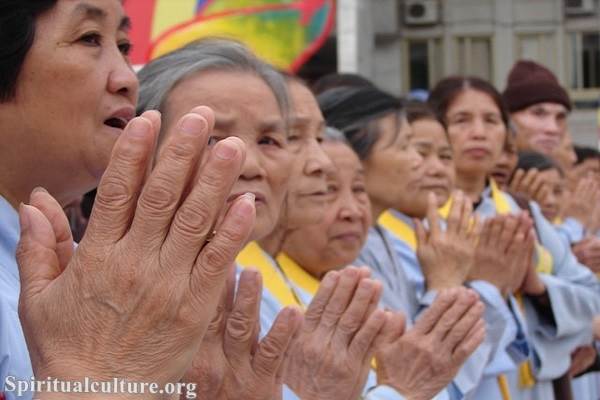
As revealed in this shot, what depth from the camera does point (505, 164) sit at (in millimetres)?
4207

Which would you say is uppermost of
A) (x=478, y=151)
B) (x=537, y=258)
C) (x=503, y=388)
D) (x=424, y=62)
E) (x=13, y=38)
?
(x=13, y=38)

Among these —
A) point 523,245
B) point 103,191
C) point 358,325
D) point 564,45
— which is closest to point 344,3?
point 564,45

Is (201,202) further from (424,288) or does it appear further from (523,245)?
(523,245)

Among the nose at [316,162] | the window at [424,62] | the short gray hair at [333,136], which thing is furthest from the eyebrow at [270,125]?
the window at [424,62]

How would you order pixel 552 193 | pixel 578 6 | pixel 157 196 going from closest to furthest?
pixel 157 196, pixel 552 193, pixel 578 6

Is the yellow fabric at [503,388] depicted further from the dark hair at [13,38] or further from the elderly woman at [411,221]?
the dark hair at [13,38]

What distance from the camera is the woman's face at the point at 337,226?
2332 millimetres

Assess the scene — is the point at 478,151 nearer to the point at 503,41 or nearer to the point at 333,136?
the point at 333,136

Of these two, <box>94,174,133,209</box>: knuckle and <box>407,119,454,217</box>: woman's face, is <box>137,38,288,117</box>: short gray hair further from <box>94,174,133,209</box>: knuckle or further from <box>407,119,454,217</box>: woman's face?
<box>407,119,454,217</box>: woman's face

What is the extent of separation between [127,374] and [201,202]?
7.2 inches

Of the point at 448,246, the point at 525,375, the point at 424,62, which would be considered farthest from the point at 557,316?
the point at 424,62

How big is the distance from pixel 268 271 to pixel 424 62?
14546 millimetres

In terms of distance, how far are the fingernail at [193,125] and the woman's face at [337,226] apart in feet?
4.35

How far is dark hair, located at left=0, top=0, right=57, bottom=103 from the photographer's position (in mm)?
1382
